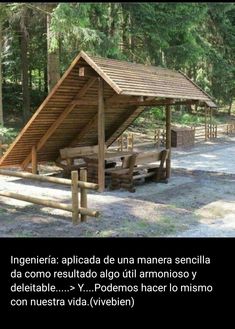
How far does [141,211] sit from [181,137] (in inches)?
634

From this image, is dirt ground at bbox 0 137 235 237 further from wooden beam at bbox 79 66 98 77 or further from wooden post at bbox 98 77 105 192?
wooden beam at bbox 79 66 98 77

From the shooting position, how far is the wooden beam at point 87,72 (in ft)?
36.4

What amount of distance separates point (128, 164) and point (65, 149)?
2.38 m

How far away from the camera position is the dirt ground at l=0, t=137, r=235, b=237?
26.9 feet

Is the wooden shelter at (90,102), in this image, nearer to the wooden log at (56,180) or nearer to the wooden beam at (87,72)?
the wooden beam at (87,72)

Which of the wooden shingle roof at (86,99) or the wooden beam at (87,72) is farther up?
the wooden beam at (87,72)

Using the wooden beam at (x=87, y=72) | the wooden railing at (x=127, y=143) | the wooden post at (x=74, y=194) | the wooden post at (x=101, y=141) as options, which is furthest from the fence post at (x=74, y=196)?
the wooden railing at (x=127, y=143)

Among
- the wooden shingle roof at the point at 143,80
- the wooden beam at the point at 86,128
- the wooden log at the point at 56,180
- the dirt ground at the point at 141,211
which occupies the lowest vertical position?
the dirt ground at the point at 141,211

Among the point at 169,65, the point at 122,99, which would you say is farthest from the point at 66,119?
the point at 169,65

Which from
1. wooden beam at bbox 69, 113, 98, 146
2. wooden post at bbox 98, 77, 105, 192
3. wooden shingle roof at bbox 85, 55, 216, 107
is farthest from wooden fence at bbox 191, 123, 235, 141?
wooden post at bbox 98, 77, 105, 192

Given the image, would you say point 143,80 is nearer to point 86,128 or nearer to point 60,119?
point 60,119

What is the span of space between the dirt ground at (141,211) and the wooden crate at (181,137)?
9881 millimetres

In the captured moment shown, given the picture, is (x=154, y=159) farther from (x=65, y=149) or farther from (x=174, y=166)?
(x=174, y=166)

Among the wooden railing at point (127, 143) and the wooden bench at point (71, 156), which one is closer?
the wooden bench at point (71, 156)
